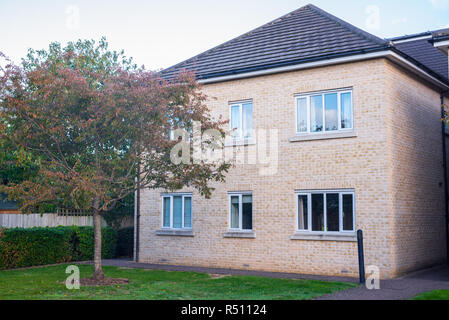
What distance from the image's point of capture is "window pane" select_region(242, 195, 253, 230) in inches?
644

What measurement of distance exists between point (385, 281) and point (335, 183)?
9.85 feet

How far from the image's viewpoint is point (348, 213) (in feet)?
47.6

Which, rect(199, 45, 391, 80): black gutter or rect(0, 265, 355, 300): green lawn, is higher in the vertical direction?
rect(199, 45, 391, 80): black gutter

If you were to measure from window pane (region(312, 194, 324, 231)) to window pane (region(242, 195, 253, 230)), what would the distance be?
2123 mm

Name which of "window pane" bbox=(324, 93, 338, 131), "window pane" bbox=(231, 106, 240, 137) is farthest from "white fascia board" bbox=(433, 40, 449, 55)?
"window pane" bbox=(231, 106, 240, 137)

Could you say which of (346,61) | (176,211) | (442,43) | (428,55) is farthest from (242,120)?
(428,55)

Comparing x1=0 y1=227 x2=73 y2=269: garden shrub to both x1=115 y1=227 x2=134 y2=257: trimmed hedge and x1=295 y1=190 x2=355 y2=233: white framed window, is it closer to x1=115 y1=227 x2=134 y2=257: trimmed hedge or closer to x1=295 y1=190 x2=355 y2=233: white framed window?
x1=115 y1=227 x2=134 y2=257: trimmed hedge

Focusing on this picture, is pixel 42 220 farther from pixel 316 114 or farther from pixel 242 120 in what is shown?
pixel 316 114

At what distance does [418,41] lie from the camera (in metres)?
21.5

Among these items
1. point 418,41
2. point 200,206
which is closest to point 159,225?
point 200,206

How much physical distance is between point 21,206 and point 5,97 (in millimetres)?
2481

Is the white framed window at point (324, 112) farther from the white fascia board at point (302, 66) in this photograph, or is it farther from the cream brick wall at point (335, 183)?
the white fascia board at point (302, 66)

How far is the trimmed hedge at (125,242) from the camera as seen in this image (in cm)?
2112

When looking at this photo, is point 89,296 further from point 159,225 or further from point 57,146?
point 159,225
